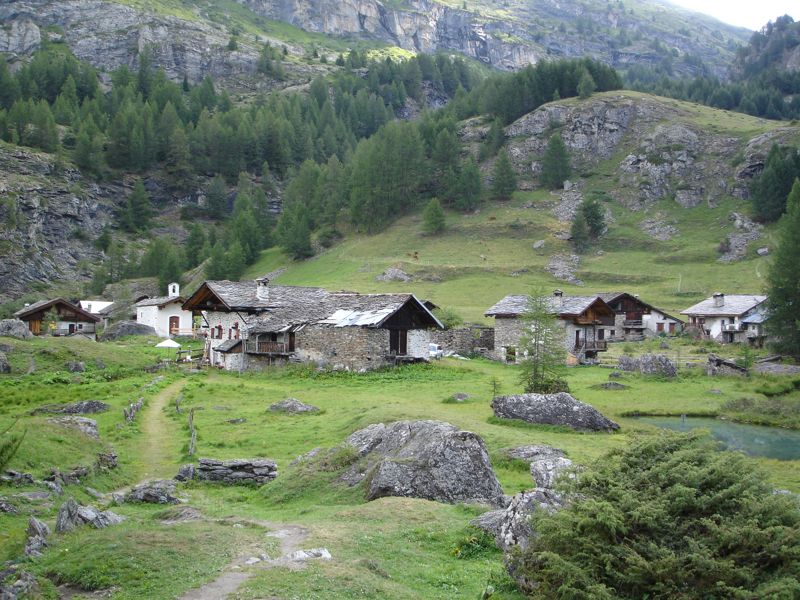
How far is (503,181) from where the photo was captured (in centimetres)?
12888

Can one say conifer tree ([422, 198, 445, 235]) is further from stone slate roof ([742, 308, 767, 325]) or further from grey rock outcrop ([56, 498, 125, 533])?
grey rock outcrop ([56, 498, 125, 533])

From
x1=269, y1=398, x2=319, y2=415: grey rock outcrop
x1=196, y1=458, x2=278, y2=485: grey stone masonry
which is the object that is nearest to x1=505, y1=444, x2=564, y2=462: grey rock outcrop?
x1=196, y1=458, x2=278, y2=485: grey stone masonry

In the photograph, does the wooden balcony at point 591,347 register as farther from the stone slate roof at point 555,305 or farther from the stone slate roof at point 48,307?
the stone slate roof at point 48,307

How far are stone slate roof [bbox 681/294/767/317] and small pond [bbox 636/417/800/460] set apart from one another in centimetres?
3943

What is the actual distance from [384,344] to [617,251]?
70.2m

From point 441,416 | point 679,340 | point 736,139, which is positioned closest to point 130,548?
point 441,416

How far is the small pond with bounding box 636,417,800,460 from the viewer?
3177 cm

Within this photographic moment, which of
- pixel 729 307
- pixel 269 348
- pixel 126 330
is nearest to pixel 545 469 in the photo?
pixel 269 348

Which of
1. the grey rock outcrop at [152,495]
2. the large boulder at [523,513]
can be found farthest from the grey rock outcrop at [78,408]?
the large boulder at [523,513]

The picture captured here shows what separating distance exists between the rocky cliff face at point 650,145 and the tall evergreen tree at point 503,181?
11.3 meters

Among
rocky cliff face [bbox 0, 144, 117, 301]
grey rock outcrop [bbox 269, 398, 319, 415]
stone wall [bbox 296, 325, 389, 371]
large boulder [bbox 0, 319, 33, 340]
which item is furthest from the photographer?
rocky cliff face [bbox 0, 144, 117, 301]

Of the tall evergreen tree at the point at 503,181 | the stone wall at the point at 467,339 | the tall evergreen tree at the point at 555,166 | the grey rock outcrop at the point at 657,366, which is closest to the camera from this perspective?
the grey rock outcrop at the point at 657,366

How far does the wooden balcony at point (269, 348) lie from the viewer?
172 feet

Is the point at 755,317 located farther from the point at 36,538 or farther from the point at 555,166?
the point at 36,538
